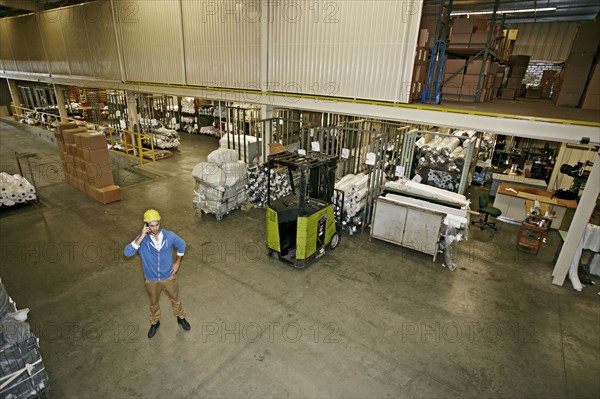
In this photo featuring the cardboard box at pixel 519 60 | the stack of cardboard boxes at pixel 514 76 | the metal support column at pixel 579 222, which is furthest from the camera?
the stack of cardboard boxes at pixel 514 76

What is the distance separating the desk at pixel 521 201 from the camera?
30.2 feet

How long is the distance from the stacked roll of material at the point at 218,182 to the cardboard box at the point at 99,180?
10.9 ft

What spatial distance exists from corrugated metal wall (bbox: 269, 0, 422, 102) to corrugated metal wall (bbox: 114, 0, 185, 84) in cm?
489

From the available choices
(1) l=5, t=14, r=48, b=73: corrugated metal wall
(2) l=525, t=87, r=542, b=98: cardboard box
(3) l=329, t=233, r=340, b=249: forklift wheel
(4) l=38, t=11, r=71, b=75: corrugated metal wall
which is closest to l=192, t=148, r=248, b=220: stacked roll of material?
(3) l=329, t=233, r=340, b=249: forklift wheel

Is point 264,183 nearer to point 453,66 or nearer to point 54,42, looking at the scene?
point 453,66

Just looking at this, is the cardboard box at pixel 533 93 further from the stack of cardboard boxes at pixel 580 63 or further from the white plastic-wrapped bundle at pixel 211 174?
the white plastic-wrapped bundle at pixel 211 174

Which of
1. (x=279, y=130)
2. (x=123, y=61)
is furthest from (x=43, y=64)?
(x=279, y=130)

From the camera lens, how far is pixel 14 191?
361 inches

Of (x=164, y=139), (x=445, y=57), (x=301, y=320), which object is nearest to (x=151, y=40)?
(x=164, y=139)

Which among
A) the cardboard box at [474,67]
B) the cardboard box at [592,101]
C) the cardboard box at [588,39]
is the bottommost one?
the cardboard box at [592,101]

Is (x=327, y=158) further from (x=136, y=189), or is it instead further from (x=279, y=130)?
(x=136, y=189)

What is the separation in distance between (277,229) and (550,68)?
20.3 meters

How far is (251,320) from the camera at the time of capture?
18.1 feet

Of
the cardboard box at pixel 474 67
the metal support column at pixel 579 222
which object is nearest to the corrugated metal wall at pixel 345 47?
the cardboard box at pixel 474 67
